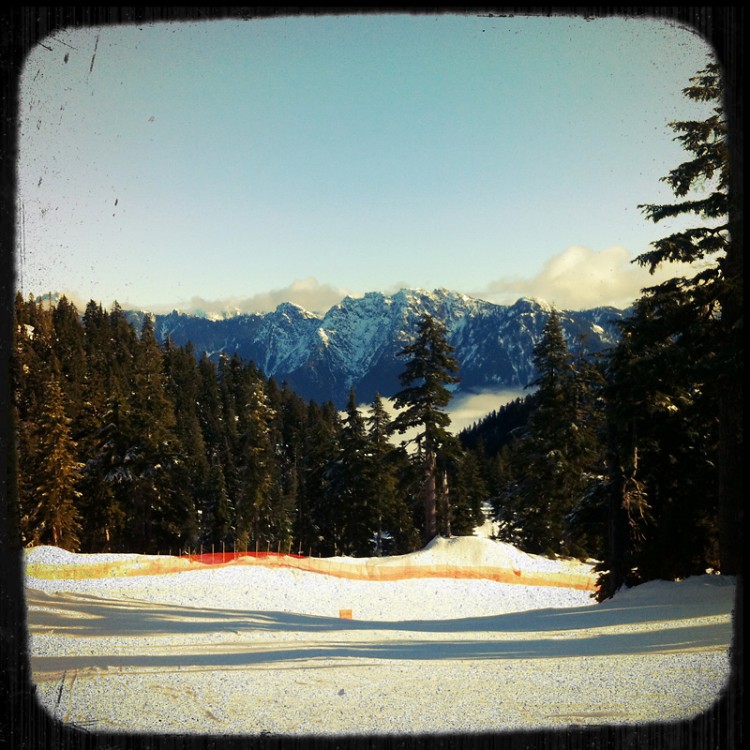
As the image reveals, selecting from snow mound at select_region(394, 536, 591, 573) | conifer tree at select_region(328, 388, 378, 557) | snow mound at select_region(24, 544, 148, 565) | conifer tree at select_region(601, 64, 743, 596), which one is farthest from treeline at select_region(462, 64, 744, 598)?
conifer tree at select_region(328, 388, 378, 557)

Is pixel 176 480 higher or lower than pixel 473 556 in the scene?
higher

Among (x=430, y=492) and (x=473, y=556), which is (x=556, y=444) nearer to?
(x=430, y=492)

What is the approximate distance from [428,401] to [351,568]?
35.3ft

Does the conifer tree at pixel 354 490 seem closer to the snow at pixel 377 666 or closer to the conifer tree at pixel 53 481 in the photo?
the conifer tree at pixel 53 481

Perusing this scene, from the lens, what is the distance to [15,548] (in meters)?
4.82

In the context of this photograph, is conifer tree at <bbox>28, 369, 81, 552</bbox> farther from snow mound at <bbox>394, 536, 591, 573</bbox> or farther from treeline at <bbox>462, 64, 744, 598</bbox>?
treeline at <bbox>462, 64, 744, 598</bbox>

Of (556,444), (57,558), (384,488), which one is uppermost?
(556,444)

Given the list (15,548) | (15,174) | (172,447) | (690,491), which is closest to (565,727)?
(15,548)

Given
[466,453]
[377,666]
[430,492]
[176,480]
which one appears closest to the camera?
[377,666]

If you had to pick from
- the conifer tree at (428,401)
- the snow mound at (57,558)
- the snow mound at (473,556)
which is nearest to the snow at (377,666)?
the snow mound at (57,558)

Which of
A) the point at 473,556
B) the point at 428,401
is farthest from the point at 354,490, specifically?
the point at 473,556

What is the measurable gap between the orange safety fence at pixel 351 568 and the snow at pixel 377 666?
240 inches

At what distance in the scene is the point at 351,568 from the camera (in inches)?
1091

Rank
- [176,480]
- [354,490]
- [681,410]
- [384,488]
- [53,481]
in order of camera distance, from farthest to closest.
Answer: [176,480], [384,488], [354,490], [53,481], [681,410]
